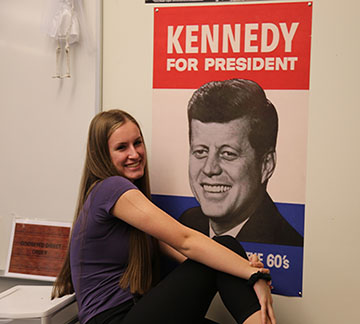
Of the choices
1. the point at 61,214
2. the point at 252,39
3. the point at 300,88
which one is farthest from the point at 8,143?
the point at 300,88

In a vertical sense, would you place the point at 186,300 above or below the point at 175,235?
below

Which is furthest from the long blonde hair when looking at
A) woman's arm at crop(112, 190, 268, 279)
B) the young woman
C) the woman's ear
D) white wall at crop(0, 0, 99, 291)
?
the woman's ear

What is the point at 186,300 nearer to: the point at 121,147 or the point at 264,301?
the point at 264,301

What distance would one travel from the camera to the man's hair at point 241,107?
5.37 feet

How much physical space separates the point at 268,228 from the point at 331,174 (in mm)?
304

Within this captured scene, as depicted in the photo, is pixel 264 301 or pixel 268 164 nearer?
pixel 264 301

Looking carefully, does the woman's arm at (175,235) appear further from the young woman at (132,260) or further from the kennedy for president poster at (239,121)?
the kennedy for president poster at (239,121)

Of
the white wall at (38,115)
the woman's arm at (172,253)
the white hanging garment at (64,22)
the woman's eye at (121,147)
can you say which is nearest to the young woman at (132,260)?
the woman's eye at (121,147)

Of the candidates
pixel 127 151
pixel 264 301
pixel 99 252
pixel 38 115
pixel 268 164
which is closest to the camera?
pixel 264 301

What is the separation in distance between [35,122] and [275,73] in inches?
38.4

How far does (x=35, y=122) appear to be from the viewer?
5.93 ft

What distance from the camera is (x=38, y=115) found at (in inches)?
70.9

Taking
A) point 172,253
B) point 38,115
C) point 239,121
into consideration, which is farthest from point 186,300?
point 38,115

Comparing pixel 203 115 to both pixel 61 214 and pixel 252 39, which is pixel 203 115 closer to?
pixel 252 39
